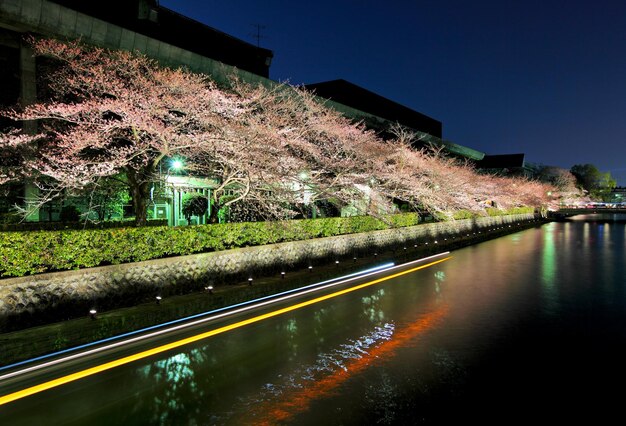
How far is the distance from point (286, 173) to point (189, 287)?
229 inches

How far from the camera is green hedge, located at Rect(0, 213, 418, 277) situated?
26.6ft

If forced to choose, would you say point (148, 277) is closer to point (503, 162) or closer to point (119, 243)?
point (119, 243)

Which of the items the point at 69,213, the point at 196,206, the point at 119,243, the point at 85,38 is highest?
the point at 85,38

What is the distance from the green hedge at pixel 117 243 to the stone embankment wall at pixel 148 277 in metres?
0.36

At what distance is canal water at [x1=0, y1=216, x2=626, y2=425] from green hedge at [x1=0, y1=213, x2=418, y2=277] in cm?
403

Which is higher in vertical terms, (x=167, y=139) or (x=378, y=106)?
(x=378, y=106)

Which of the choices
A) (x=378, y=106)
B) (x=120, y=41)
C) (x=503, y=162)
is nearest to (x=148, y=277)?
(x=120, y=41)

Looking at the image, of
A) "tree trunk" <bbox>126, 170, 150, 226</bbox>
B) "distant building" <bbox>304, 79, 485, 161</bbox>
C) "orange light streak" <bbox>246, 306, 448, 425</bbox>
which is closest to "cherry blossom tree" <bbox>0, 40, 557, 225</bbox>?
"tree trunk" <bbox>126, 170, 150, 226</bbox>

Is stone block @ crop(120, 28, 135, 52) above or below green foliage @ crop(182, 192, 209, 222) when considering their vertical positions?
above

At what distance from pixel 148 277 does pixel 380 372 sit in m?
6.64

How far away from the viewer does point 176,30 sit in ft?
97.3

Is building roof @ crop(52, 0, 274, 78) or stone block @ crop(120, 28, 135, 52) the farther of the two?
building roof @ crop(52, 0, 274, 78)

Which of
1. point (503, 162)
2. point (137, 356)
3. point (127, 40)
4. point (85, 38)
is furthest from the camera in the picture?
point (503, 162)

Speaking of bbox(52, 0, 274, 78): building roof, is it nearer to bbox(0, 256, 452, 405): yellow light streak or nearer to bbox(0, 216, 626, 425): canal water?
bbox(0, 256, 452, 405): yellow light streak
